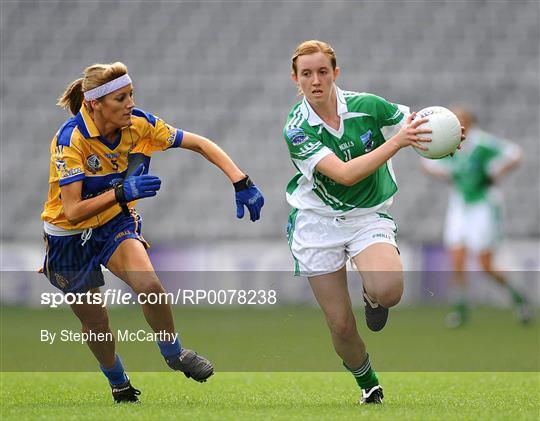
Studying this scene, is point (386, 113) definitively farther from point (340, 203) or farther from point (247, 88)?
point (247, 88)

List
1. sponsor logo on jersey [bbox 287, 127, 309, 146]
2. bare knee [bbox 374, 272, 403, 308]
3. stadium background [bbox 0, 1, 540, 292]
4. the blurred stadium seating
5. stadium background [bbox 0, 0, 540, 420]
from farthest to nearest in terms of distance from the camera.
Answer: the blurred stadium seating → stadium background [bbox 0, 1, 540, 292] → stadium background [bbox 0, 0, 540, 420] → sponsor logo on jersey [bbox 287, 127, 309, 146] → bare knee [bbox 374, 272, 403, 308]

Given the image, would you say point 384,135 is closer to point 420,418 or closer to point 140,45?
point 420,418

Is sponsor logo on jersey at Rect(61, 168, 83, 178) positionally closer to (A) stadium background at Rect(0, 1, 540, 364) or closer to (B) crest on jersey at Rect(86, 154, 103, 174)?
(B) crest on jersey at Rect(86, 154, 103, 174)

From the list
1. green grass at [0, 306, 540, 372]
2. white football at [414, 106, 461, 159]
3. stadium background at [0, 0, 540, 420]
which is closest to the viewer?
white football at [414, 106, 461, 159]

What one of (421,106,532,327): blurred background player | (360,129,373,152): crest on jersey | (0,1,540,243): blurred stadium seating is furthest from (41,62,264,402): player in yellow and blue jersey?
(0,1,540,243): blurred stadium seating

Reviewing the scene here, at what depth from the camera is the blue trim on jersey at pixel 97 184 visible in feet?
20.4

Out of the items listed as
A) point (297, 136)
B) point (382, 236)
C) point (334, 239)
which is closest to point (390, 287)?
point (382, 236)

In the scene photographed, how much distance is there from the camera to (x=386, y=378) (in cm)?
801

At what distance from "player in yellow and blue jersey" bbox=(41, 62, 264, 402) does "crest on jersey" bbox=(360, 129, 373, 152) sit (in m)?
0.70

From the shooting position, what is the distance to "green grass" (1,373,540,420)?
560 cm

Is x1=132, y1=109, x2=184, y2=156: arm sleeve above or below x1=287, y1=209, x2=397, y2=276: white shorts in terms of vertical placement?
above

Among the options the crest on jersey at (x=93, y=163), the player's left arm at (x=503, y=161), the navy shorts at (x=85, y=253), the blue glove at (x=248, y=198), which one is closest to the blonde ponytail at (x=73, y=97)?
the crest on jersey at (x=93, y=163)

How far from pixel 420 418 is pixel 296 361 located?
3.21 m

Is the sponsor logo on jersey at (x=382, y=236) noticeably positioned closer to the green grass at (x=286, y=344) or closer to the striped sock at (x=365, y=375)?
the striped sock at (x=365, y=375)
